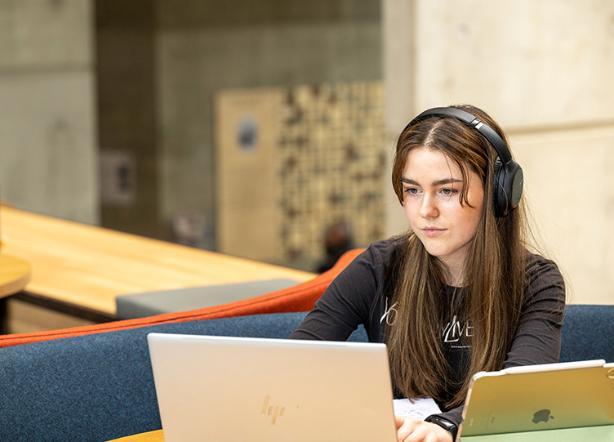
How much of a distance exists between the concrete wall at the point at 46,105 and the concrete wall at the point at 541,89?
160 inches

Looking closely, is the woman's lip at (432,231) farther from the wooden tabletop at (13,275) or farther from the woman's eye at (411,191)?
the wooden tabletop at (13,275)

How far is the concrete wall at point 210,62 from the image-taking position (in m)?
10.8

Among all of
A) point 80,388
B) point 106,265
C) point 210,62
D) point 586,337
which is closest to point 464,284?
point 586,337

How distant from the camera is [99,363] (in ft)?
8.79

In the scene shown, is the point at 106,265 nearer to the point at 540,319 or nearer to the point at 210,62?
the point at 540,319

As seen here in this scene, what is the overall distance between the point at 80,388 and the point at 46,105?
233 inches

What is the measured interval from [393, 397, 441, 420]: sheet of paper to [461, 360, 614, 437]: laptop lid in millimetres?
348

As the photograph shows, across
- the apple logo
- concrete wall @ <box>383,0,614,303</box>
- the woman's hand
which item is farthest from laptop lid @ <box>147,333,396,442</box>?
concrete wall @ <box>383,0,614,303</box>

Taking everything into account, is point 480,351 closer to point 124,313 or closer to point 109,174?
point 124,313

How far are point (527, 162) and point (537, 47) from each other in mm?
465

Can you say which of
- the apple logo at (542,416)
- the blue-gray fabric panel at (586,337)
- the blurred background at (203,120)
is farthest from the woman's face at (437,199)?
the blurred background at (203,120)

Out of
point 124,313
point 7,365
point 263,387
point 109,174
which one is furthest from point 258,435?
point 109,174

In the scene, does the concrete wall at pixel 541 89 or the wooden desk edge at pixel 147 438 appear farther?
the concrete wall at pixel 541 89

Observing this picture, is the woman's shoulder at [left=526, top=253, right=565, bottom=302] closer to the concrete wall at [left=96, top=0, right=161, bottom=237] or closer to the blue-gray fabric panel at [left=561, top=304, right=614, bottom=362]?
the blue-gray fabric panel at [left=561, top=304, right=614, bottom=362]
